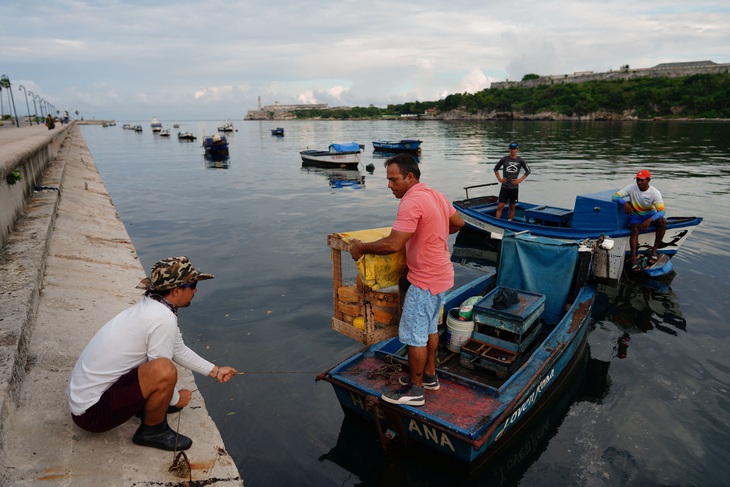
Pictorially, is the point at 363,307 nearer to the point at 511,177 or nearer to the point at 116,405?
the point at 116,405

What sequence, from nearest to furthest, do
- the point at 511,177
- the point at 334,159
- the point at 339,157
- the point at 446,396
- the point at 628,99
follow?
1. the point at 446,396
2. the point at 511,177
3. the point at 339,157
4. the point at 334,159
5. the point at 628,99

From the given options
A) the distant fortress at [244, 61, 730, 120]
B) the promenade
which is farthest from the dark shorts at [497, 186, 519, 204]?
the distant fortress at [244, 61, 730, 120]

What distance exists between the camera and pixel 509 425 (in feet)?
18.8

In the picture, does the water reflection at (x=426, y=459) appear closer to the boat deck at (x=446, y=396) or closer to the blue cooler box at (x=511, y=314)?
the boat deck at (x=446, y=396)

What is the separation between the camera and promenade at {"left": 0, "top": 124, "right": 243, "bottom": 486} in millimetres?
3953

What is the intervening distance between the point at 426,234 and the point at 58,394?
419 cm

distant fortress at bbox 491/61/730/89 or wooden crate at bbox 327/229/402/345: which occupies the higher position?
distant fortress at bbox 491/61/730/89

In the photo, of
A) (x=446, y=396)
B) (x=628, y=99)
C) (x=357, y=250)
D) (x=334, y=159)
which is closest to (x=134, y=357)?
(x=357, y=250)

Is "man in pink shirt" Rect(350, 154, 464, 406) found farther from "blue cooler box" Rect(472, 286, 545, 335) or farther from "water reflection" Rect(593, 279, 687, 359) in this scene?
"water reflection" Rect(593, 279, 687, 359)

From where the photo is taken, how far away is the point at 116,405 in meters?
3.95

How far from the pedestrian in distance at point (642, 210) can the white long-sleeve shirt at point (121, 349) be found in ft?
38.7

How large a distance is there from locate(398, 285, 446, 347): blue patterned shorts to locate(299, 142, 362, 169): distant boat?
33.6m

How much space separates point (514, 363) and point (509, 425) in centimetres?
132

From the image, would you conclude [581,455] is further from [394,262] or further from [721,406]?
[394,262]
